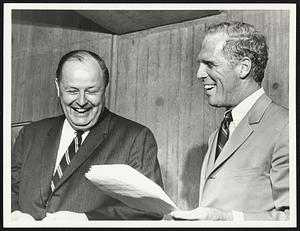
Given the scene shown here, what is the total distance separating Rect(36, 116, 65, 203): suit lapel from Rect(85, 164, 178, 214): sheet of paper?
25 centimetres

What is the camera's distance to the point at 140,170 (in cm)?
283

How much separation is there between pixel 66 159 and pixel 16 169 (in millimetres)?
212

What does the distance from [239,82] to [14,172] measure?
1004 millimetres

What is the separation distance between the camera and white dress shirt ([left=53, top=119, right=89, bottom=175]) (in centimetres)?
291

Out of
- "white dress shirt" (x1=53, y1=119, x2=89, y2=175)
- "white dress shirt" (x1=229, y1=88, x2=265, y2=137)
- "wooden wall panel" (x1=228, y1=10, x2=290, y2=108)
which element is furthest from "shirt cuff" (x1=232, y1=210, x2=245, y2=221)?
"white dress shirt" (x1=53, y1=119, x2=89, y2=175)

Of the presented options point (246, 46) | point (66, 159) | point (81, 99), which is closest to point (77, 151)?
point (66, 159)

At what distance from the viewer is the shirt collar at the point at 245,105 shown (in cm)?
276

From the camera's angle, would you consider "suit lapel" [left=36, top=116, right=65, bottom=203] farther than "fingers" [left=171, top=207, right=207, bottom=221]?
Yes

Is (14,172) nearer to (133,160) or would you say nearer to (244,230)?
(133,160)

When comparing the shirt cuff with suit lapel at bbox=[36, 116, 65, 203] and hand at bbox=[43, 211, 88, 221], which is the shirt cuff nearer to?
hand at bbox=[43, 211, 88, 221]

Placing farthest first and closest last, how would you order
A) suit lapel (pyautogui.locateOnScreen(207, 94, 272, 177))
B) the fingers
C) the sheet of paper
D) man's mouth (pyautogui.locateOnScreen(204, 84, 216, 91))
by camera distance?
man's mouth (pyautogui.locateOnScreen(204, 84, 216, 91)) → suit lapel (pyautogui.locateOnScreen(207, 94, 272, 177)) → the fingers → the sheet of paper

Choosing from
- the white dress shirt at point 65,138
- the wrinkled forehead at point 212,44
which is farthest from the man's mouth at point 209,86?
the white dress shirt at point 65,138

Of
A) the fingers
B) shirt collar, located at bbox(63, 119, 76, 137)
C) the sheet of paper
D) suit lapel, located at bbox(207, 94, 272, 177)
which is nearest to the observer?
the sheet of paper

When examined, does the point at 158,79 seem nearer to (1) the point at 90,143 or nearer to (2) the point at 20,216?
(1) the point at 90,143
